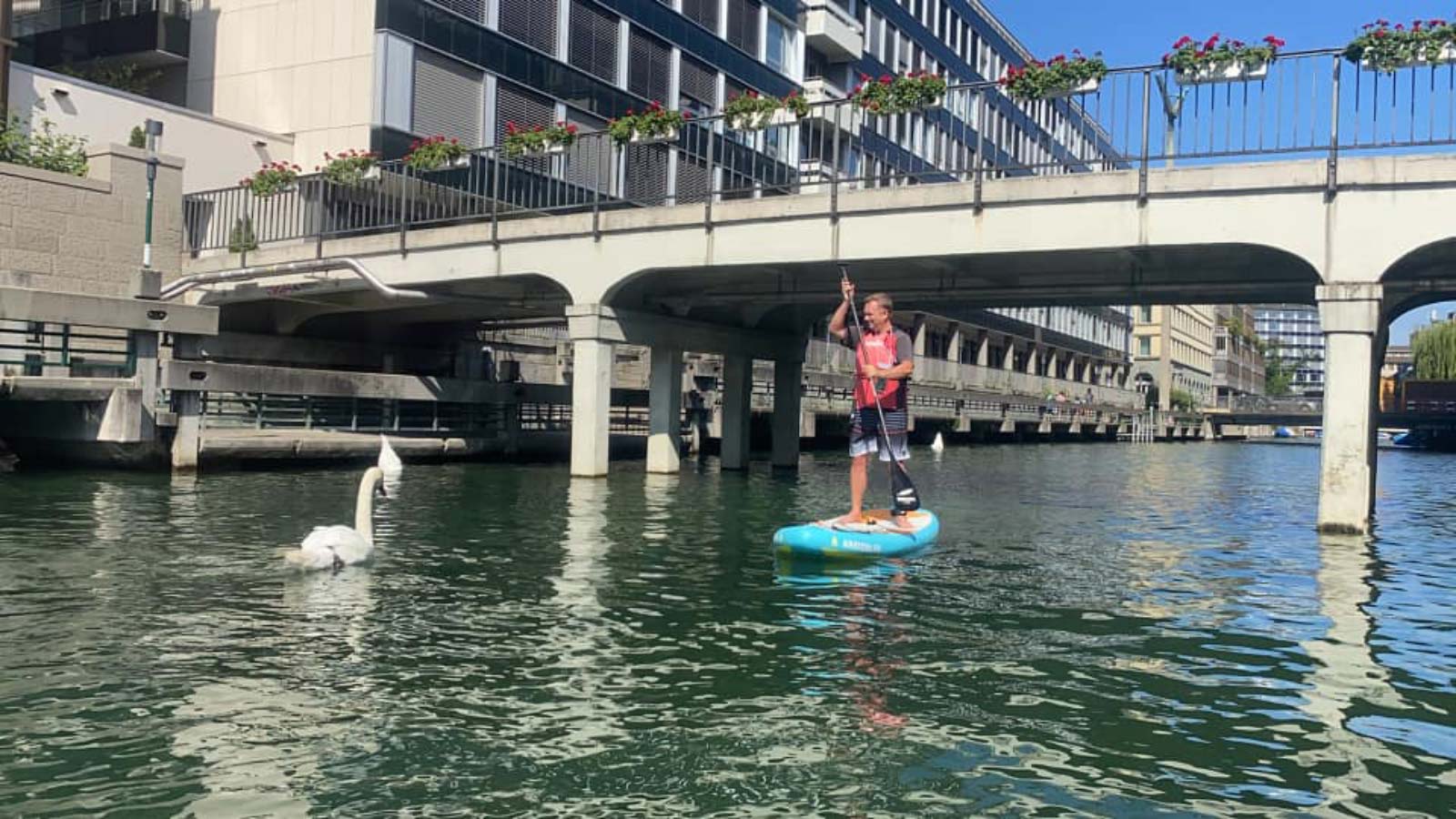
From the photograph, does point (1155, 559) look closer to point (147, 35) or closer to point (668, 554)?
point (668, 554)

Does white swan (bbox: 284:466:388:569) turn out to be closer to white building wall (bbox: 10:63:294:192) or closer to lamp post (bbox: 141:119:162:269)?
lamp post (bbox: 141:119:162:269)

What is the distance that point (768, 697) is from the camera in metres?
7.36

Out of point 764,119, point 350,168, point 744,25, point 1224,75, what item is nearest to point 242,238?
point 350,168

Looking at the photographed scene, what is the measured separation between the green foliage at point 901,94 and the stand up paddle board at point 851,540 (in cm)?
953

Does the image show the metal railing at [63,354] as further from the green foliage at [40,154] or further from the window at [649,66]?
the window at [649,66]

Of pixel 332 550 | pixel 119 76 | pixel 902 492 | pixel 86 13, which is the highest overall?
pixel 86 13

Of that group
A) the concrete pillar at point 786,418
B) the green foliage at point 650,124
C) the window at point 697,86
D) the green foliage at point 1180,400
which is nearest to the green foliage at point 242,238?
the green foliage at point 650,124

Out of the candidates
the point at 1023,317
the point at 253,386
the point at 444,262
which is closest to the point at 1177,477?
the point at 444,262

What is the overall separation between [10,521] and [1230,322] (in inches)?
6237

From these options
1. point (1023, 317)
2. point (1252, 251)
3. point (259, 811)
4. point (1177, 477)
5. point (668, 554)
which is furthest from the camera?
point (1023, 317)

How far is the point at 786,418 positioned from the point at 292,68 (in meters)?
19.9

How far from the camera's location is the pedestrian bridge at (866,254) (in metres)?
17.6

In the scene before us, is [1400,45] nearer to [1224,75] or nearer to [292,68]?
[1224,75]

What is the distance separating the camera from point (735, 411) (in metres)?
31.5
